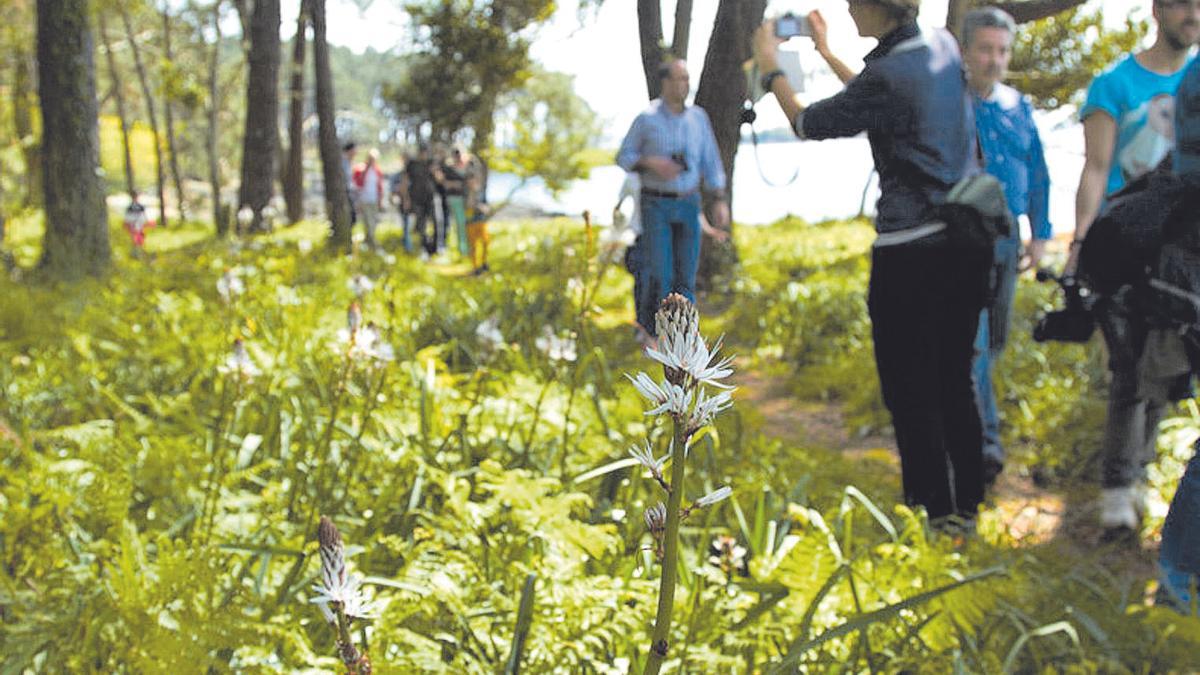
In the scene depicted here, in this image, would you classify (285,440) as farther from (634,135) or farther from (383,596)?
(634,135)

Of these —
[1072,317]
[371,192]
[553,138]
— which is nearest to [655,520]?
[553,138]

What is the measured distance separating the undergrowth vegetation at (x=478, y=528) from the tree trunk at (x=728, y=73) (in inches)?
23.7

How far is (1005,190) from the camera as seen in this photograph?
3344 millimetres

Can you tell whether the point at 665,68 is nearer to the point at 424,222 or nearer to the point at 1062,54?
the point at 424,222

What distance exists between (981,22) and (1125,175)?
1.08 m

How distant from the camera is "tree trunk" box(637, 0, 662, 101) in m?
1.23

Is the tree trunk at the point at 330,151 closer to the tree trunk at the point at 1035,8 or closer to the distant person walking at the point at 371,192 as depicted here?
the distant person walking at the point at 371,192

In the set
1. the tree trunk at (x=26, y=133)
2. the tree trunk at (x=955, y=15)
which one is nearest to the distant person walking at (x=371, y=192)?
the tree trunk at (x=26, y=133)

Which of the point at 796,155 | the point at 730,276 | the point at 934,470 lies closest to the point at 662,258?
the point at 796,155

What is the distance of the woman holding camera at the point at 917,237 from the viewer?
1445 millimetres

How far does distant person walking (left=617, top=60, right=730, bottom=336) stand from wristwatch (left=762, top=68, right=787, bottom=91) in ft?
0.47

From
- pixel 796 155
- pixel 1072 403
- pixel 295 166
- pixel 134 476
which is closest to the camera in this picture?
pixel 796 155

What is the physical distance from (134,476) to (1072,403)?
3983 mm

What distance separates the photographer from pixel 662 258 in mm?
1667
